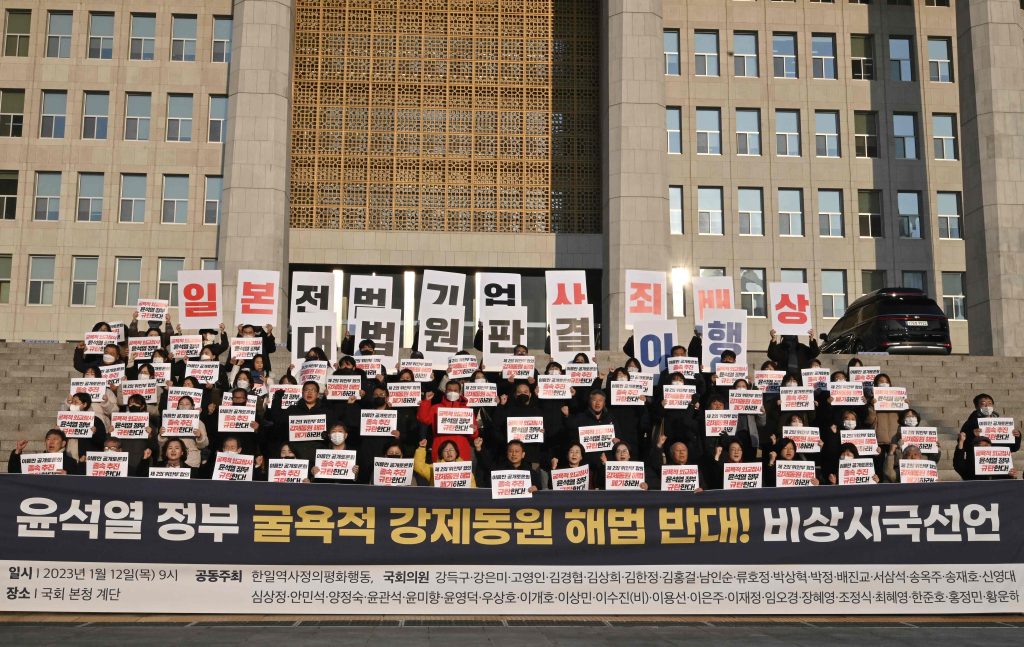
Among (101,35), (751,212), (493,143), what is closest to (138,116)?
(101,35)

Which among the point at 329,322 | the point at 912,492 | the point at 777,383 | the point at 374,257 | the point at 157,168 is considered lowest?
the point at 912,492

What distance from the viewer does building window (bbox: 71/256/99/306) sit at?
39.4 m

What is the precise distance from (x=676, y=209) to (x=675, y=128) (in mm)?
3231

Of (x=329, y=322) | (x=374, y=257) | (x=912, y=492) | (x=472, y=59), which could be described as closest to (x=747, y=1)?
(x=472, y=59)

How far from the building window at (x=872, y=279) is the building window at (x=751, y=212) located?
435 cm

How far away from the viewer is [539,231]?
134 feet

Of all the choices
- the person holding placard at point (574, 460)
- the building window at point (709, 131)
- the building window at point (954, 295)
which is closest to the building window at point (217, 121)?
the building window at point (709, 131)

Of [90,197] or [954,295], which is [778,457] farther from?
[90,197]

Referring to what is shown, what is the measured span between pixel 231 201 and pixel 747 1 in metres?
21.9

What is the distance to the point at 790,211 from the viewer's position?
41.7 m

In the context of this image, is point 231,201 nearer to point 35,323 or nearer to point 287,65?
point 287,65

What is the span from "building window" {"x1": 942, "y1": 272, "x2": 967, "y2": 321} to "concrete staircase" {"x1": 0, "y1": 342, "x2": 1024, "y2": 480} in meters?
17.0

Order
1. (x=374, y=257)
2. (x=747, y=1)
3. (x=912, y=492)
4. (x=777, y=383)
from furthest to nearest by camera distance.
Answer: (x=747, y=1)
(x=374, y=257)
(x=777, y=383)
(x=912, y=492)

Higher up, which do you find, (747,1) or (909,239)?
(747,1)
